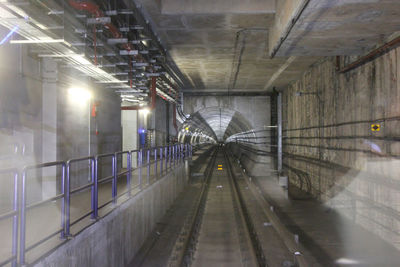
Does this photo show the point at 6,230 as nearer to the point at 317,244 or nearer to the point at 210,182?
the point at 317,244

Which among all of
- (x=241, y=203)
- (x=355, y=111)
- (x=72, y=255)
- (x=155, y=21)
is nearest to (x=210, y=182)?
(x=241, y=203)

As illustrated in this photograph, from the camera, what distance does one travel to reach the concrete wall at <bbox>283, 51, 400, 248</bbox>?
21.7 ft

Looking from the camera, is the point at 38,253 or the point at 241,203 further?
the point at 241,203

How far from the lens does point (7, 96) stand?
5.44m

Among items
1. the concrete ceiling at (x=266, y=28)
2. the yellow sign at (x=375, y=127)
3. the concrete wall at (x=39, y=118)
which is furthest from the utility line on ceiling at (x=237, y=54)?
the concrete wall at (x=39, y=118)

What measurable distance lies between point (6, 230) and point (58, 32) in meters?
2.97

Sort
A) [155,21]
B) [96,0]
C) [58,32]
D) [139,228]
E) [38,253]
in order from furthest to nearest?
[155,21], [139,228], [96,0], [58,32], [38,253]

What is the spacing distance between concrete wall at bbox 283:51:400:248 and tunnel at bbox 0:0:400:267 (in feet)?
0.15

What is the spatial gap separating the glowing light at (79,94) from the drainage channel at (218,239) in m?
4.01

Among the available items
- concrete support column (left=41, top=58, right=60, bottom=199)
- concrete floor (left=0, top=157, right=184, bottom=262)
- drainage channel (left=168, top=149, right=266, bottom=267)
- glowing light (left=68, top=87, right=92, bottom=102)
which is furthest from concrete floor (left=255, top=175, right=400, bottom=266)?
glowing light (left=68, top=87, right=92, bottom=102)

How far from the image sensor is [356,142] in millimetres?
8211

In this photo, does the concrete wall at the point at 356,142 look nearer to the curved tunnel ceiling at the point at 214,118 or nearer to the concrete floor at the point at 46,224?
the concrete floor at the point at 46,224

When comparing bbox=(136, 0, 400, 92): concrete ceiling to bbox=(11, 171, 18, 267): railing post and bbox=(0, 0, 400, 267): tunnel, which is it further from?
bbox=(11, 171, 18, 267): railing post

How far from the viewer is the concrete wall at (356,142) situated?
6609 millimetres
